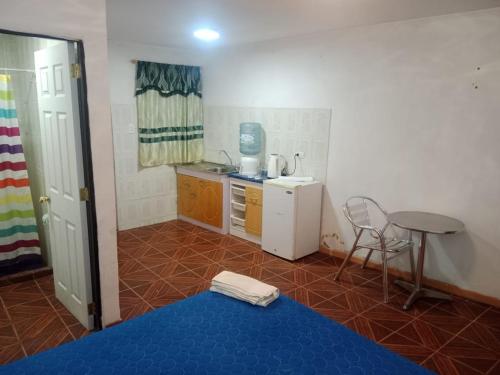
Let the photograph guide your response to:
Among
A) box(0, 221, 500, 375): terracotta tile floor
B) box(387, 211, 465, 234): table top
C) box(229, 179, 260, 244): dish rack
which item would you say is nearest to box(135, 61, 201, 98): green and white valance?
box(229, 179, 260, 244): dish rack

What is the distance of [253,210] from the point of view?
4.59 m

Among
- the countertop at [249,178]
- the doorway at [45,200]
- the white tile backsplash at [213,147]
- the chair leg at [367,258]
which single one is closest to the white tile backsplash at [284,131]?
the white tile backsplash at [213,147]

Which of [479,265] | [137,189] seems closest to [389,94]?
[479,265]

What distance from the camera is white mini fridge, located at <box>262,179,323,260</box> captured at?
159 inches

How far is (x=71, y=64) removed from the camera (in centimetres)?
235

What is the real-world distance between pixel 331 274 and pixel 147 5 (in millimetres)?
3021

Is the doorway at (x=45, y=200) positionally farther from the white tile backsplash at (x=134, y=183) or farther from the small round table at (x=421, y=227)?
the small round table at (x=421, y=227)

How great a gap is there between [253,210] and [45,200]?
2.35 metres

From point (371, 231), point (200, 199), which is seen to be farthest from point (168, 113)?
point (371, 231)

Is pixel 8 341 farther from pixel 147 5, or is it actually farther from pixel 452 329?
pixel 452 329

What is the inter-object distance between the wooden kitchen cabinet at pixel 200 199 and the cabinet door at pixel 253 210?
18.2 inches

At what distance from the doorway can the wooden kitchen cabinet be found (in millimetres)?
2031

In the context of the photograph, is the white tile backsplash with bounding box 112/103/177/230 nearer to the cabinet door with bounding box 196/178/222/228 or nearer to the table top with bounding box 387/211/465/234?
the cabinet door with bounding box 196/178/222/228

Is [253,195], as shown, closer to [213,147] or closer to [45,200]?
[213,147]
